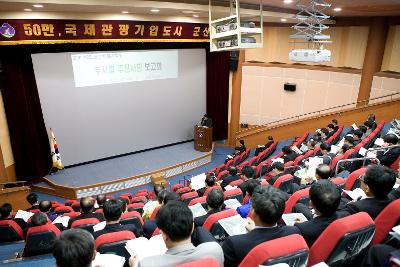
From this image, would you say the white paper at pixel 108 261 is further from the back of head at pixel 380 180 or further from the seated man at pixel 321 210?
the back of head at pixel 380 180

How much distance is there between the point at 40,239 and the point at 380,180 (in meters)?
3.57

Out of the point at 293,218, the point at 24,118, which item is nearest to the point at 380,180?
the point at 293,218

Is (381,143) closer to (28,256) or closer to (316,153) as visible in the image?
(316,153)

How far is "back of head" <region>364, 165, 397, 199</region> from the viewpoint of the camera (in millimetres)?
2398

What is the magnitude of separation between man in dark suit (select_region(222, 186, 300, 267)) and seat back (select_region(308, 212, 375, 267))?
0.66ft

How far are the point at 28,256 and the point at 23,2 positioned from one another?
177 inches

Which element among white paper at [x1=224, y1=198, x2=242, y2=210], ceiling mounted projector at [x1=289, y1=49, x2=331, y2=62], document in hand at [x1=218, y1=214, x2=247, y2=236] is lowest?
white paper at [x1=224, y1=198, x2=242, y2=210]

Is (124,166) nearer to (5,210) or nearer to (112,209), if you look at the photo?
(5,210)

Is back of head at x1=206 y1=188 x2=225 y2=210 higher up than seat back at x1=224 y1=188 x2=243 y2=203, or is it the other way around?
back of head at x1=206 y1=188 x2=225 y2=210

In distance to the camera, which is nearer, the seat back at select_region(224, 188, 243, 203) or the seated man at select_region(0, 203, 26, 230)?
the seat back at select_region(224, 188, 243, 203)

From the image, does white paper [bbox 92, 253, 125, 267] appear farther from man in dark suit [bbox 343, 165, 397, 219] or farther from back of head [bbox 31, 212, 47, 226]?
back of head [bbox 31, 212, 47, 226]

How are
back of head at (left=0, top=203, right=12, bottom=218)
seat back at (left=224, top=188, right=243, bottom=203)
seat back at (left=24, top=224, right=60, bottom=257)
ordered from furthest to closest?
back of head at (left=0, top=203, right=12, bottom=218), seat back at (left=224, top=188, right=243, bottom=203), seat back at (left=24, top=224, right=60, bottom=257)

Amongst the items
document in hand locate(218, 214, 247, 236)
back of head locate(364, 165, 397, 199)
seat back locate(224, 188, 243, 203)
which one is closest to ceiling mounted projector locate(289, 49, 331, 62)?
seat back locate(224, 188, 243, 203)

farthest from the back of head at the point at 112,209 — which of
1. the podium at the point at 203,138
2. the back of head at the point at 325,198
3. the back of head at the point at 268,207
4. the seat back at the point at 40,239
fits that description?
the podium at the point at 203,138
